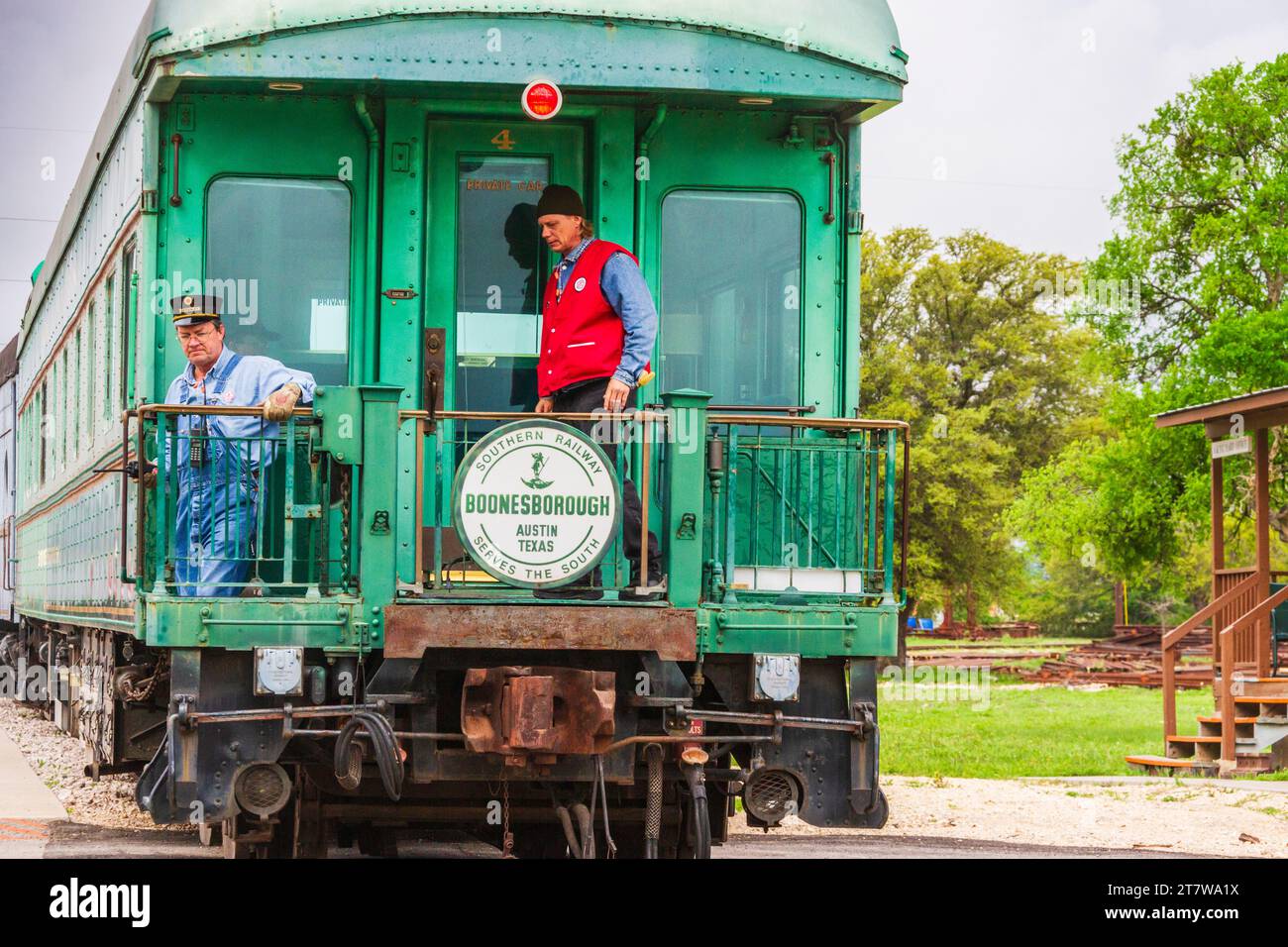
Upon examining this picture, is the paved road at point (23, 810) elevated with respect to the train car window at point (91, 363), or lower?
lower

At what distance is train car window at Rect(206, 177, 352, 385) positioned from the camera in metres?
8.40

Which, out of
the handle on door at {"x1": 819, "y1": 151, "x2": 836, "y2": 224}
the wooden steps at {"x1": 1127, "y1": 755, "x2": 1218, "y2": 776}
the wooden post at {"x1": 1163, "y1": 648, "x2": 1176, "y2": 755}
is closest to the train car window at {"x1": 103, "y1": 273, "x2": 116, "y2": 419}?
the handle on door at {"x1": 819, "y1": 151, "x2": 836, "y2": 224}

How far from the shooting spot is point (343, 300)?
8484 millimetres

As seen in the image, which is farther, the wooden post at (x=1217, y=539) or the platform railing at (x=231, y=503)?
the wooden post at (x=1217, y=539)

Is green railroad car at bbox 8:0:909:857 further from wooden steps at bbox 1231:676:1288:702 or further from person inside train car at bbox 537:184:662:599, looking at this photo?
wooden steps at bbox 1231:676:1288:702

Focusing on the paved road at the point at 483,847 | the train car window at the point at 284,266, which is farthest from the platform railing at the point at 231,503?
the paved road at the point at 483,847

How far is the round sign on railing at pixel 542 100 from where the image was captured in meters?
8.11

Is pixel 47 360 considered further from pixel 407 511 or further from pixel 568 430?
pixel 568 430

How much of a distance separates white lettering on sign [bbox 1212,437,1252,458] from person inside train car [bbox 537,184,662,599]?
10772mm

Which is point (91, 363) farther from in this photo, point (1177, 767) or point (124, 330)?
point (1177, 767)

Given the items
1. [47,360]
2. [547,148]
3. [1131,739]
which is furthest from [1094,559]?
[547,148]

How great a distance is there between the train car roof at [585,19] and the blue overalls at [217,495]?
1522 millimetres

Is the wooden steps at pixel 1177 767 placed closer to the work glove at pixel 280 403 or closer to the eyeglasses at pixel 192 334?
the eyeglasses at pixel 192 334
